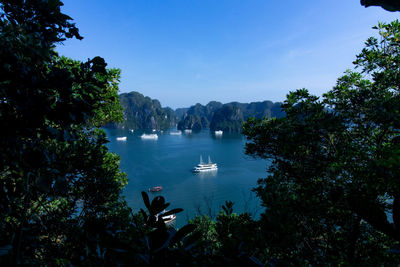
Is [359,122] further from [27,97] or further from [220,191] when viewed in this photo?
[220,191]

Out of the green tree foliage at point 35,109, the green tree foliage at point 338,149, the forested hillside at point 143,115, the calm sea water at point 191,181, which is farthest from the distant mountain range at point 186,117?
the green tree foliage at point 35,109

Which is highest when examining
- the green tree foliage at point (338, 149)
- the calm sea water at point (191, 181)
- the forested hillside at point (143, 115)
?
the forested hillside at point (143, 115)

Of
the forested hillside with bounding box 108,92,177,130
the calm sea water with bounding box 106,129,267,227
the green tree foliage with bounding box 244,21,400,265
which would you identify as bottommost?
A: the calm sea water with bounding box 106,129,267,227

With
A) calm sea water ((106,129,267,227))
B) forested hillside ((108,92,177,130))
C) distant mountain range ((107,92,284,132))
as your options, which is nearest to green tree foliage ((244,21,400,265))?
calm sea water ((106,129,267,227))

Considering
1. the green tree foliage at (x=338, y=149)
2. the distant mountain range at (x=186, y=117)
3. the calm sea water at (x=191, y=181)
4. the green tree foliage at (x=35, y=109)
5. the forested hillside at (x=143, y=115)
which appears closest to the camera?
the green tree foliage at (x=35, y=109)

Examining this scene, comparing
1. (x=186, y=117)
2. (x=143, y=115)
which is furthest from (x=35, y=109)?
(x=143, y=115)

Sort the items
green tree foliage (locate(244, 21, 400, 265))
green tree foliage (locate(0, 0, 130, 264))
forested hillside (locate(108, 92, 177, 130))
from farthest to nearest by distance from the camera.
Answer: forested hillside (locate(108, 92, 177, 130)), green tree foliage (locate(244, 21, 400, 265)), green tree foliage (locate(0, 0, 130, 264))

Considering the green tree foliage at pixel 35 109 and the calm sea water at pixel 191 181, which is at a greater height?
the green tree foliage at pixel 35 109

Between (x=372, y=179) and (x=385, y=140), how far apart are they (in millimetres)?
2680

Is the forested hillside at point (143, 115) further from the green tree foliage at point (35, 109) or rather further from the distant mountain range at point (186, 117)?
the green tree foliage at point (35, 109)

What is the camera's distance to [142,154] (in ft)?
196

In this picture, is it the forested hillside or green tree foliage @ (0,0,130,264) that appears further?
the forested hillside

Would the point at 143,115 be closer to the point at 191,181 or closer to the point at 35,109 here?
the point at 191,181

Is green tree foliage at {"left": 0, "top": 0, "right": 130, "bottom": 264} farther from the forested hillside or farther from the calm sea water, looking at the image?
the forested hillside
